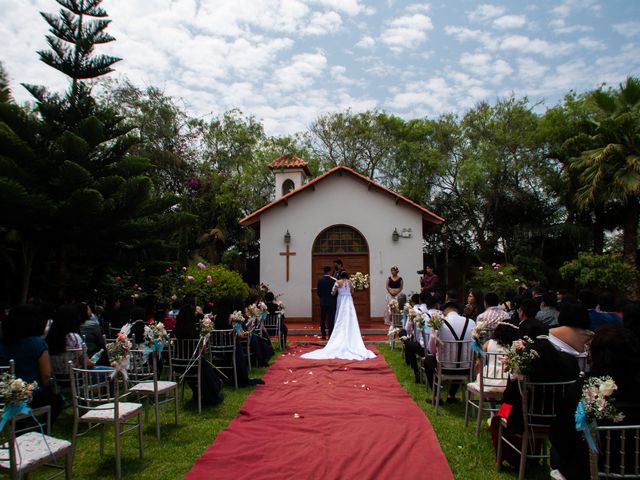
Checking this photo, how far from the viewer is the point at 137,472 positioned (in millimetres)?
4301

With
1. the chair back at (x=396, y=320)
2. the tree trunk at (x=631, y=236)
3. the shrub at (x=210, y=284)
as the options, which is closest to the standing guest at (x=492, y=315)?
the chair back at (x=396, y=320)

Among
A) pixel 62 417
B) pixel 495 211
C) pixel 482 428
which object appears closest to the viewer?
pixel 482 428

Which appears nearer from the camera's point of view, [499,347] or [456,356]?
[499,347]

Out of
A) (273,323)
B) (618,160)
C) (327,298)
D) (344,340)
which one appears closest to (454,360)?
(344,340)

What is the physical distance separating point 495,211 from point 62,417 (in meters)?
18.4

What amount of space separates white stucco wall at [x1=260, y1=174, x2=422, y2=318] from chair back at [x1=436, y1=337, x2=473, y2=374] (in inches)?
367

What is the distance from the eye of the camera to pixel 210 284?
41.1 feet

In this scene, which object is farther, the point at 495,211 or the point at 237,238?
the point at 237,238

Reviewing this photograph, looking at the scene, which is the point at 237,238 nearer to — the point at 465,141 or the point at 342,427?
the point at 465,141

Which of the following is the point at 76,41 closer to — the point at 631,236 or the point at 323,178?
the point at 323,178


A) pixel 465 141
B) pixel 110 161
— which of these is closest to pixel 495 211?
pixel 465 141

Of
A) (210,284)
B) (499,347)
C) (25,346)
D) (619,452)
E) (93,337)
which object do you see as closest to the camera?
(619,452)

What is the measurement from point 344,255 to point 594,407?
13.4m

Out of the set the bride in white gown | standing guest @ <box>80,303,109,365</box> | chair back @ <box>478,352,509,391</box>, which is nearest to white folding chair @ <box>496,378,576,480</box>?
chair back @ <box>478,352,509,391</box>
